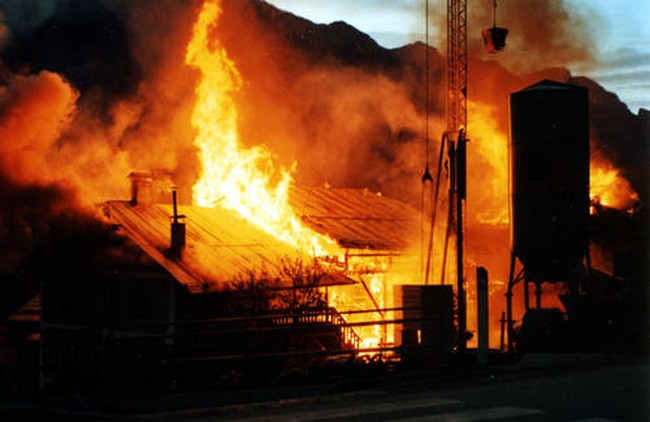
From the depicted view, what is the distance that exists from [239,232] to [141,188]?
3213 mm

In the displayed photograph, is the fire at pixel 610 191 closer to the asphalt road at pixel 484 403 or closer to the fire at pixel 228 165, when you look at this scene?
the fire at pixel 228 165

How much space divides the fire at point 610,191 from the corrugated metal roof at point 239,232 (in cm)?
1029

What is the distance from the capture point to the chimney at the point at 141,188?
2619 cm

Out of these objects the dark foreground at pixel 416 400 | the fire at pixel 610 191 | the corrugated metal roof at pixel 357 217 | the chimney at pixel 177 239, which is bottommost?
the dark foreground at pixel 416 400

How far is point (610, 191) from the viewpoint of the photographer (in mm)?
41438

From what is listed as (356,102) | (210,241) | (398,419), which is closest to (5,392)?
(398,419)

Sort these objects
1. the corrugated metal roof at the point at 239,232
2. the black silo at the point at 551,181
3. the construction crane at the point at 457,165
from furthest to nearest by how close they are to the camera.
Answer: the black silo at the point at 551,181, the corrugated metal roof at the point at 239,232, the construction crane at the point at 457,165

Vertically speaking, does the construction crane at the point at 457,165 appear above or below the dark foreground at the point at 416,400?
above

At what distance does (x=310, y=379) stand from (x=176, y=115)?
144 ft

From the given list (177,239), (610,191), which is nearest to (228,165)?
(177,239)

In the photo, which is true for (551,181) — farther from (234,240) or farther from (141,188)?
(141,188)

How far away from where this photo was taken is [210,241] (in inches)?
1009

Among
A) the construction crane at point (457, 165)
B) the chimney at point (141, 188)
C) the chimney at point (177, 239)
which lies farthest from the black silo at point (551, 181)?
the chimney at point (141, 188)

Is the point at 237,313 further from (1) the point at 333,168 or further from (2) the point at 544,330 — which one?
(1) the point at 333,168
